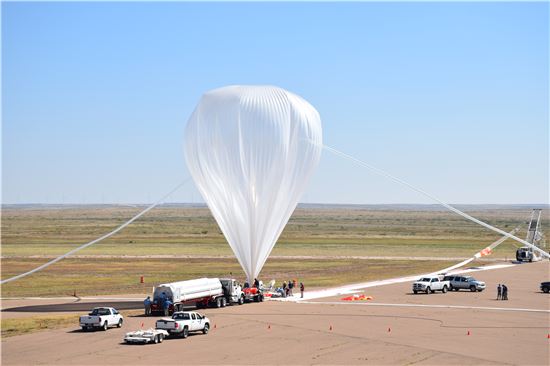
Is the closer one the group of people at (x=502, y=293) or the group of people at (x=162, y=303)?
the group of people at (x=162, y=303)

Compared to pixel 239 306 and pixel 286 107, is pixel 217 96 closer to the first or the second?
pixel 286 107

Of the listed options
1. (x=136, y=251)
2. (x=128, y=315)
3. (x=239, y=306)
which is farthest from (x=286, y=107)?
(x=136, y=251)

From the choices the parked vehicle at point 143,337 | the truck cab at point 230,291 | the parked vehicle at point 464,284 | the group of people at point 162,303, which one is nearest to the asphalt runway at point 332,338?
the parked vehicle at point 143,337

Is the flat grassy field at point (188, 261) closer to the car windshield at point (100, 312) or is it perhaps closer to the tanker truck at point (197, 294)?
the tanker truck at point (197, 294)

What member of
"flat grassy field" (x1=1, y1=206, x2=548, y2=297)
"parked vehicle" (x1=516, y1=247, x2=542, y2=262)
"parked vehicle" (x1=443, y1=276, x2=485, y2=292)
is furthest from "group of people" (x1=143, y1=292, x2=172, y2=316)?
"parked vehicle" (x1=516, y1=247, x2=542, y2=262)

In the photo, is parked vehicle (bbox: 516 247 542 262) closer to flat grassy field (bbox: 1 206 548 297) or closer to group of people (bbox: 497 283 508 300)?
flat grassy field (bbox: 1 206 548 297)

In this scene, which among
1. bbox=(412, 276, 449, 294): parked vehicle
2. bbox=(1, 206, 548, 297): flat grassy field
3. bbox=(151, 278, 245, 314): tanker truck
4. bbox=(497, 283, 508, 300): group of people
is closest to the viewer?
bbox=(151, 278, 245, 314): tanker truck
